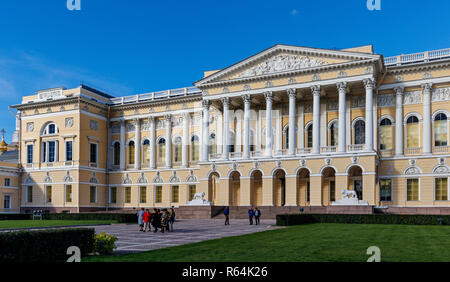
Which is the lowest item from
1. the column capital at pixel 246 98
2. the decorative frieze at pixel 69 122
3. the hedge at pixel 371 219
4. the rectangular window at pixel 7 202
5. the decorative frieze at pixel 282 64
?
the rectangular window at pixel 7 202

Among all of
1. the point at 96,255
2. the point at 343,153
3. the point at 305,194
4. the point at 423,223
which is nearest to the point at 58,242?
the point at 96,255

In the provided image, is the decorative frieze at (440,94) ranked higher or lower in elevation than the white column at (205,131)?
higher

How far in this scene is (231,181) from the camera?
51750 mm

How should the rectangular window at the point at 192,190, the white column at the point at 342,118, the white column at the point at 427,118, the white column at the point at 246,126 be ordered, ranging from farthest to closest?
the rectangular window at the point at 192,190 < the white column at the point at 246,126 < the white column at the point at 342,118 < the white column at the point at 427,118

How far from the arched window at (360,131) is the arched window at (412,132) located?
4.25 metres

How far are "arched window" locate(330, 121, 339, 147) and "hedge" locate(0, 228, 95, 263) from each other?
37.1 m

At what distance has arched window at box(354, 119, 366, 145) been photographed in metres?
48.8

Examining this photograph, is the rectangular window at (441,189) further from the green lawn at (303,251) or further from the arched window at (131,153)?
the arched window at (131,153)

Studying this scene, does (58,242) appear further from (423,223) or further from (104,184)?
(104,184)

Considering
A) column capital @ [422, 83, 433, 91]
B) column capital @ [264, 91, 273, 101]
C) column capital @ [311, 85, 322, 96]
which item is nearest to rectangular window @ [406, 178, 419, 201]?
column capital @ [422, 83, 433, 91]

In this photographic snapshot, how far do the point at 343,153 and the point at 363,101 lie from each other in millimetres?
6859

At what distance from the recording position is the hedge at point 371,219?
33.0 m

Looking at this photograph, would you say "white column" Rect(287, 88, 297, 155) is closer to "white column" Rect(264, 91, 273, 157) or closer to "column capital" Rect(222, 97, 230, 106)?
"white column" Rect(264, 91, 273, 157)

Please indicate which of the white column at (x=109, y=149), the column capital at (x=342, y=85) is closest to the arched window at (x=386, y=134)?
the column capital at (x=342, y=85)
